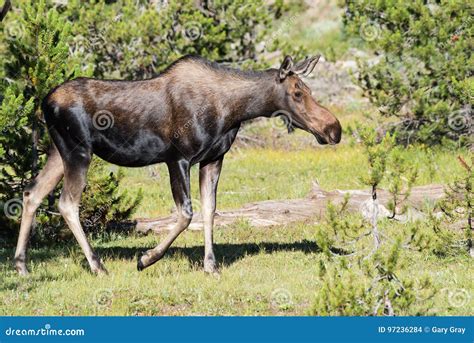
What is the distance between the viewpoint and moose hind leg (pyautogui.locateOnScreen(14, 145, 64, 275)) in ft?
36.8

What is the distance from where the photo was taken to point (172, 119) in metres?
10.9

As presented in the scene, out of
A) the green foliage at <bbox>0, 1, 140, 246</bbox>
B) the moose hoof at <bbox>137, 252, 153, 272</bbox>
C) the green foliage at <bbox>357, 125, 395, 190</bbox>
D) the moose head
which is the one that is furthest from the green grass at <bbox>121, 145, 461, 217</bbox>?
the green foliage at <bbox>357, 125, 395, 190</bbox>

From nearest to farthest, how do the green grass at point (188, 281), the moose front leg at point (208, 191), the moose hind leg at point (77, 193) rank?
the green grass at point (188, 281) → the moose hind leg at point (77, 193) → the moose front leg at point (208, 191)

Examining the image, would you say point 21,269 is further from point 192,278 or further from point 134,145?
point 192,278

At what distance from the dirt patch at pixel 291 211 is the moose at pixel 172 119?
318 centimetres

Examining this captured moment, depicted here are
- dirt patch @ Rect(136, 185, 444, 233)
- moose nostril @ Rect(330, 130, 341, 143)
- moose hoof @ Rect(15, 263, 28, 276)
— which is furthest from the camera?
dirt patch @ Rect(136, 185, 444, 233)

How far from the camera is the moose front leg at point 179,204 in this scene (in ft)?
35.2

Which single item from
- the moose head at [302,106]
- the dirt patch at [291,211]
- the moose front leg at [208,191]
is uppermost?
the moose head at [302,106]

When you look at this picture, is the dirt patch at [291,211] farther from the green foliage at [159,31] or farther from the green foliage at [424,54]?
the green foliage at [159,31]

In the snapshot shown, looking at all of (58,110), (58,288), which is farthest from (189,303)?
(58,110)

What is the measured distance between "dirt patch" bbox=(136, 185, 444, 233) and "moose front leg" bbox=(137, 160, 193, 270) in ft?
11.0

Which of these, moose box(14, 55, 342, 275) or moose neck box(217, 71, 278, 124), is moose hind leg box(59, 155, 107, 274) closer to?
moose box(14, 55, 342, 275)

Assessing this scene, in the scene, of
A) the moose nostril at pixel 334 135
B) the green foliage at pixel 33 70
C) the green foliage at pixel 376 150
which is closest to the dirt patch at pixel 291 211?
the green foliage at pixel 33 70

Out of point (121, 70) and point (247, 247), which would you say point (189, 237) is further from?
point (121, 70)
